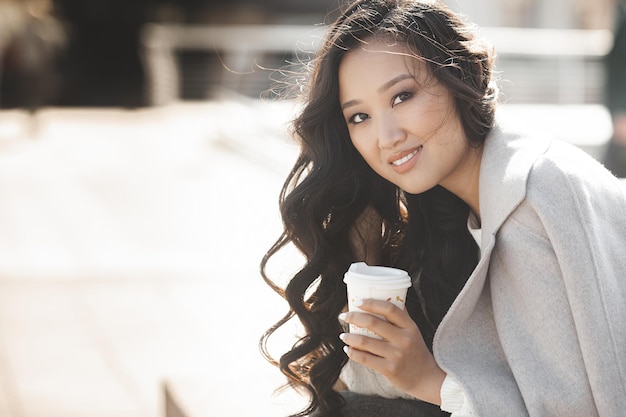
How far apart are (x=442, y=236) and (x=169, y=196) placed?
306 inches

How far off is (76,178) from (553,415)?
982cm

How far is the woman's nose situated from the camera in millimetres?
2123

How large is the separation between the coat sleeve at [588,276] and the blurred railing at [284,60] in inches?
67.8

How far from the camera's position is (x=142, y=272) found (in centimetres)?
655

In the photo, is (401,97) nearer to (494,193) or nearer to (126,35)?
(494,193)

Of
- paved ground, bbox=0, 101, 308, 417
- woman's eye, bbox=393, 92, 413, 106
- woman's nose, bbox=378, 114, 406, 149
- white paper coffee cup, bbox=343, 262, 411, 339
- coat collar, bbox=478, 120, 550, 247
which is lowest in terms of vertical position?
paved ground, bbox=0, 101, 308, 417

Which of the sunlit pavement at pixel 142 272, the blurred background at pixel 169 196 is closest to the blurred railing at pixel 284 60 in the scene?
the blurred background at pixel 169 196

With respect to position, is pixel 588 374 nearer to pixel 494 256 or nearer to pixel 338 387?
pixel 494 256

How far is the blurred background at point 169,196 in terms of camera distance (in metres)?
4.39

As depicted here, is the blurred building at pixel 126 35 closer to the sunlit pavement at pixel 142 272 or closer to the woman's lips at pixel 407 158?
the sunlit pavement at pixel 142 272

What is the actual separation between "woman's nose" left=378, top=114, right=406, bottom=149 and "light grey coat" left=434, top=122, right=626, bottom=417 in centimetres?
22

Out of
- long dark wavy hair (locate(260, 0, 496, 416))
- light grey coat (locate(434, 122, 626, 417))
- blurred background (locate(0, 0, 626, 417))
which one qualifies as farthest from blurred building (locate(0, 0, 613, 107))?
Answer: light grey coat (locate(434, 122, 626, 417))

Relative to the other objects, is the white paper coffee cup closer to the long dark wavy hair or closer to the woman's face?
the woman's face

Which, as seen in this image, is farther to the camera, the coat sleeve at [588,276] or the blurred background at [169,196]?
the blurred background at [169,196]
